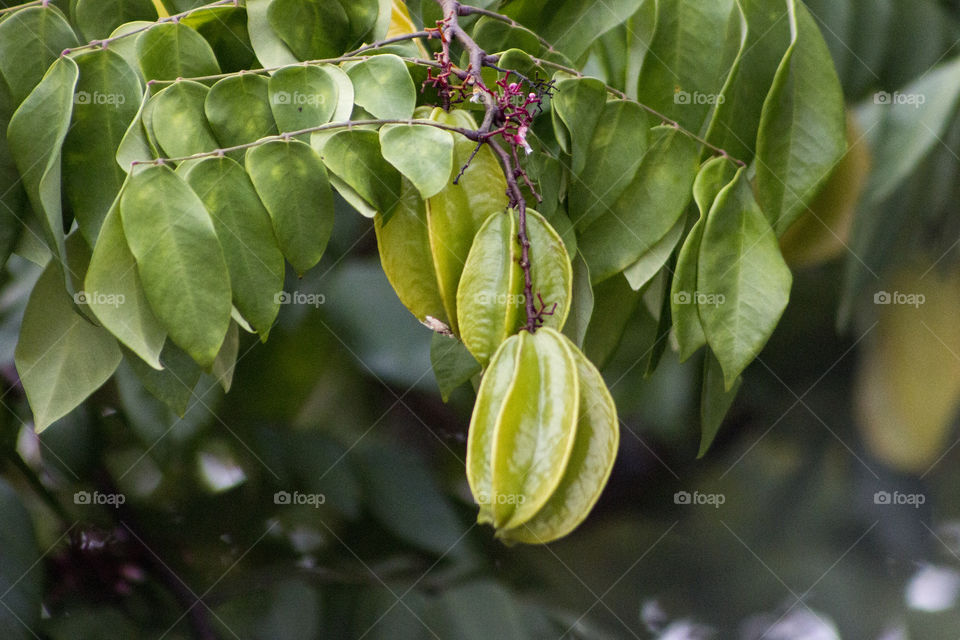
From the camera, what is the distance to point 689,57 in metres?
0.40

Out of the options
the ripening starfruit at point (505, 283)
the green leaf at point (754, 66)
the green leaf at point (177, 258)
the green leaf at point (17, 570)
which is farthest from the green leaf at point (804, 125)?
the green leaf at point (17, 570)

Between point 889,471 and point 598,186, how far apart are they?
1.76ft

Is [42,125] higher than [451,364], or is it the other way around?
[42,125]

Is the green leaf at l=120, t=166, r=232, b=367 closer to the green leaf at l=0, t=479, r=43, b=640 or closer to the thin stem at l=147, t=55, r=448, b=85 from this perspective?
the thin stem at l=147, t=55, r=448, b=85

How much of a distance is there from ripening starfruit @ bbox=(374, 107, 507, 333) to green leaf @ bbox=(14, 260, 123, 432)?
6.1 inches

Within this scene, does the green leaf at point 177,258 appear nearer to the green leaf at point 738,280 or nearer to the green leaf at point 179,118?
the green leaf at point 179,118

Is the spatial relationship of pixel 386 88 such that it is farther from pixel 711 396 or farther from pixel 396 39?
pixel 711 396

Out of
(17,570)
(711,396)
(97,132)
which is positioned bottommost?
(17,570)

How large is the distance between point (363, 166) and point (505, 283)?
81mm

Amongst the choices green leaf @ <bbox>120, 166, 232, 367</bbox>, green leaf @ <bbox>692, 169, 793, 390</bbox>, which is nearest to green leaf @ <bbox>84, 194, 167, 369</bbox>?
green leaf @ <bbox>120, 166, 232, 367</bbox>

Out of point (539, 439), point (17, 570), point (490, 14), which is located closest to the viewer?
point (539, 439)

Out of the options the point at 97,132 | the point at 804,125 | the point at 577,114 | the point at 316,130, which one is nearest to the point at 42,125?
the point at 97,132

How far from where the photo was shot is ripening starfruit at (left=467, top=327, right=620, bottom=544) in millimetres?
274

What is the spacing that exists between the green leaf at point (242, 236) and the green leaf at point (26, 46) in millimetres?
108
